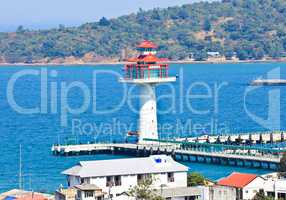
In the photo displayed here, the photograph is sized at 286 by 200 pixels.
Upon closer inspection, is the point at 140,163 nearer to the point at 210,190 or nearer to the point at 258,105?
the point at 210,190

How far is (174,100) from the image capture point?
169 meters

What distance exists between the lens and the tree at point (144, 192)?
4922cm

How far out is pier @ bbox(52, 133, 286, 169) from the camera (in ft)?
262

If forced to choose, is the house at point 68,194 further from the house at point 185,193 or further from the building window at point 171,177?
the building window at point 171,177

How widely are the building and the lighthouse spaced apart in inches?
1205

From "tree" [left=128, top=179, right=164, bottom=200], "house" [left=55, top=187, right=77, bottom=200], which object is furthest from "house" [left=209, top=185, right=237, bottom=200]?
"house" [left=55, top=187, right=77, bottom=200]

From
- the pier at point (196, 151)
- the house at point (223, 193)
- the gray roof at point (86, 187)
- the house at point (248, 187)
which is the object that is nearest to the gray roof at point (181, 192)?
the house at point (223, 193)

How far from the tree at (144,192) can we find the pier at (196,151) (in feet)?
87.0

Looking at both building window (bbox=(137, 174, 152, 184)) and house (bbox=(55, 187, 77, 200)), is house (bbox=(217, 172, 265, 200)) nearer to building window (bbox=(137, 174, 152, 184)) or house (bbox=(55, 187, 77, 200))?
building window (bbox=(137, 174, 152, 184))

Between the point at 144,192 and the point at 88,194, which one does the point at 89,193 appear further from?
the point at 144,192

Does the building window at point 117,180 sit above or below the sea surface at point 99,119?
below

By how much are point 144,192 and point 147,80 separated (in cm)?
3890

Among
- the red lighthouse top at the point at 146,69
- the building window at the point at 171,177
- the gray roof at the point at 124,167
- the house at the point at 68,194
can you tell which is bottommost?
the house at the point at 68,194

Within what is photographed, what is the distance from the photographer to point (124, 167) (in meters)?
56.7
